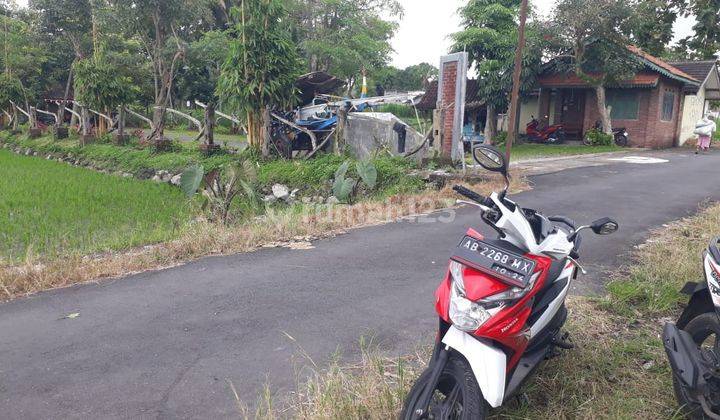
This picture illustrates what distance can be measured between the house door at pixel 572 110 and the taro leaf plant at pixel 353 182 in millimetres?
15592

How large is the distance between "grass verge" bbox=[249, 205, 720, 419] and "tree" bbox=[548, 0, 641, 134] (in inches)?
637

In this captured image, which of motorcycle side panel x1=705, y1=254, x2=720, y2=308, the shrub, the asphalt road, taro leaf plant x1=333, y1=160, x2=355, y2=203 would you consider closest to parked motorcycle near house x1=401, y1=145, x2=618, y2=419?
motorcycle side panel x1=705, y1=254, x2=720, y2=308

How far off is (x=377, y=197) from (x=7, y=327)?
6349 mm

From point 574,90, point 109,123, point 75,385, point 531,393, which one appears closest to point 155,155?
point 109,123

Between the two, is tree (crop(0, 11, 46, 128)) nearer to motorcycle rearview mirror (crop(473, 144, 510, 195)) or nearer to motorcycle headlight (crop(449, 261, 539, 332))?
motorcycle rearview mirror (crop(473, 144, 510, 195))

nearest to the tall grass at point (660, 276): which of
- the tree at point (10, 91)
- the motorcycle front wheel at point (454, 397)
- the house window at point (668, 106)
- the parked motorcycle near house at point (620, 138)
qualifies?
the motorcycle front wheel at point (454, 397)

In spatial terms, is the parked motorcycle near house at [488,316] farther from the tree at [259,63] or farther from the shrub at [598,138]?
the shrub at [598,138]

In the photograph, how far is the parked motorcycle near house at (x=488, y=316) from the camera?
247cm

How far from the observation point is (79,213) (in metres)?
9.17

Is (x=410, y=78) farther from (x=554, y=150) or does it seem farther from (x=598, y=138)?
(x=554, y=150)

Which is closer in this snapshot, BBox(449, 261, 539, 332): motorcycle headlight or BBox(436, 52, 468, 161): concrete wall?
BBox(449, 261, 539, 332): motorcycle headlight

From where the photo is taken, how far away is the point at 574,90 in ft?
76.4

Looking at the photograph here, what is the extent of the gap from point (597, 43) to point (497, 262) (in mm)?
19939

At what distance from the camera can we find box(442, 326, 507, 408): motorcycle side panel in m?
2.37
